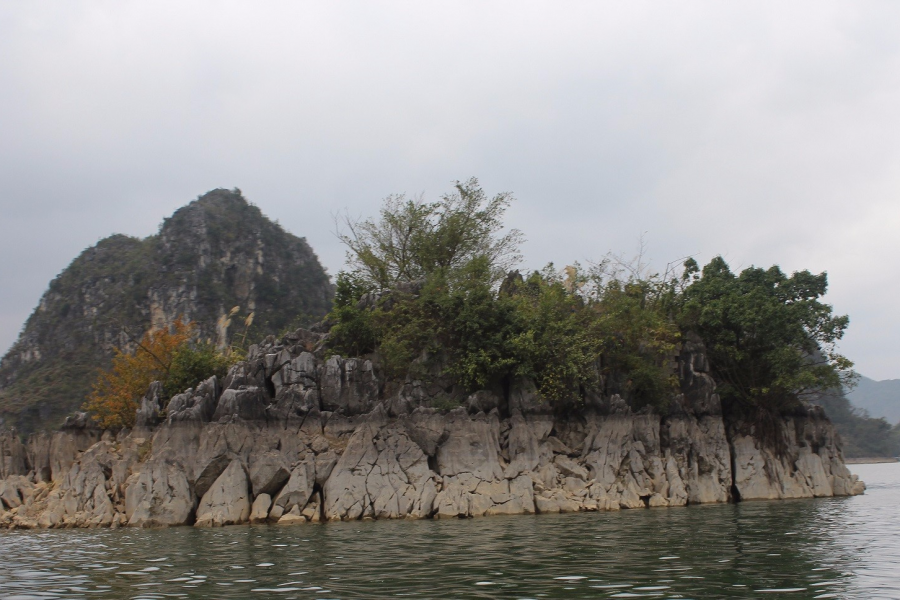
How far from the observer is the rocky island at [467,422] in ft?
82.1

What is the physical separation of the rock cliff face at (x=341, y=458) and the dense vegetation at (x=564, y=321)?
1338 mm

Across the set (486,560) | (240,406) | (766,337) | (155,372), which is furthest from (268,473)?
(766,337)

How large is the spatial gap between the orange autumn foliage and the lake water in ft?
30.1

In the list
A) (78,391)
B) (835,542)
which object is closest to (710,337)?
(835,542)

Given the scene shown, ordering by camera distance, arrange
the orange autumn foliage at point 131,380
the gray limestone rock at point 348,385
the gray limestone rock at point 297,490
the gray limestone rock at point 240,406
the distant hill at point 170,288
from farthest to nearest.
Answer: the distant hill at point 170,288
the orange autumn foliage at point 131,380
the gray limestone rock at point 348,385
the gray limestone rock at point 240,406
the gray limestone rock at point 297,490

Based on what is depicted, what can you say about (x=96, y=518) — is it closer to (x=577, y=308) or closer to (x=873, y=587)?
(x=577, y=308)

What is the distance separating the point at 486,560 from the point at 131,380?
23423 mm

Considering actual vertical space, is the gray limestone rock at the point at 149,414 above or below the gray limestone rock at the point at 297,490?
above

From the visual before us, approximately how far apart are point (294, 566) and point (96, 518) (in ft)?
47.9

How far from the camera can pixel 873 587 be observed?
10.3 m

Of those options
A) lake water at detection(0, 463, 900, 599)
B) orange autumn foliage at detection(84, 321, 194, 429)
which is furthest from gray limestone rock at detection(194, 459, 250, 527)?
orange autumn foliage at detection(84, 321, 194, 429)

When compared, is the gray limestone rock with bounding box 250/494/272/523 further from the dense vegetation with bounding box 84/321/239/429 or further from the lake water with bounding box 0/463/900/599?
the dense vegetation with bounding box 84/321/239/429

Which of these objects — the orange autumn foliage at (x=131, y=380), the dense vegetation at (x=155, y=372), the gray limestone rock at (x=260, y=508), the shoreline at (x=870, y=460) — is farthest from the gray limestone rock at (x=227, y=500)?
the shoreline at (x=870, y=460)

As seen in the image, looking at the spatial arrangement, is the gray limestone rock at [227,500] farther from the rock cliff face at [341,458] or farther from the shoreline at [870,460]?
the shoreline at [870,460]
